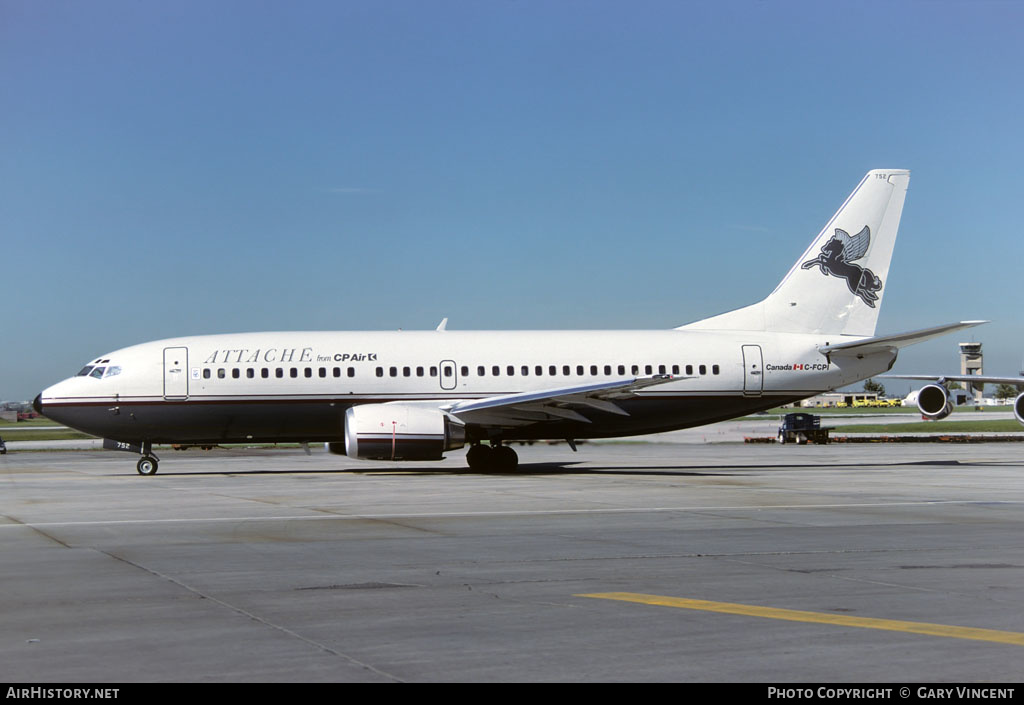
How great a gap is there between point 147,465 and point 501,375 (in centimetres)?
919

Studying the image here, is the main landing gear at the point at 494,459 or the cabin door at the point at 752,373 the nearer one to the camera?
the main landing gear at the point at 494,459

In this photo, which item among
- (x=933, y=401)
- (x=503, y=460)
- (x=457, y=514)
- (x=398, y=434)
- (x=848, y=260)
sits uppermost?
(x=848, y=260)

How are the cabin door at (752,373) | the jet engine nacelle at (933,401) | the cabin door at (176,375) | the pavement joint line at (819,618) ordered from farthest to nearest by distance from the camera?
1. the jet engine nacelle at (933,401)
2. the cabin door at (752,373)
3. the cabin door at (176,375)
4. the pavement joint line at (819,618)

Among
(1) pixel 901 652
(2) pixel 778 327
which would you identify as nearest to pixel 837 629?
(1) pixel 901 652

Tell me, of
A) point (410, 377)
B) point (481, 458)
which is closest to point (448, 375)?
point (410, 377)

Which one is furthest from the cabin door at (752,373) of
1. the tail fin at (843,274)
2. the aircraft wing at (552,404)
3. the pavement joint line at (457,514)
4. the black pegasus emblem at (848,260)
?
the pavement joint line at (457,514)

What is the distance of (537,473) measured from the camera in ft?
90.7

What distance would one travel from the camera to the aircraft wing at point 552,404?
993 inches

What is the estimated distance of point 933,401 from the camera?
1261 inches

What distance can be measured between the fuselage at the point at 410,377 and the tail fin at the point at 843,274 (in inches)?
23.5

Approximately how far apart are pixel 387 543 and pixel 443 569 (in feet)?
7.75

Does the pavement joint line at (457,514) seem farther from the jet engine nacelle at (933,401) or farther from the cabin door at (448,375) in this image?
the jet engine nacelle at (933,401)

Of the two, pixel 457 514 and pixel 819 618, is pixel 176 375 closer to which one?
pixel 457 514
